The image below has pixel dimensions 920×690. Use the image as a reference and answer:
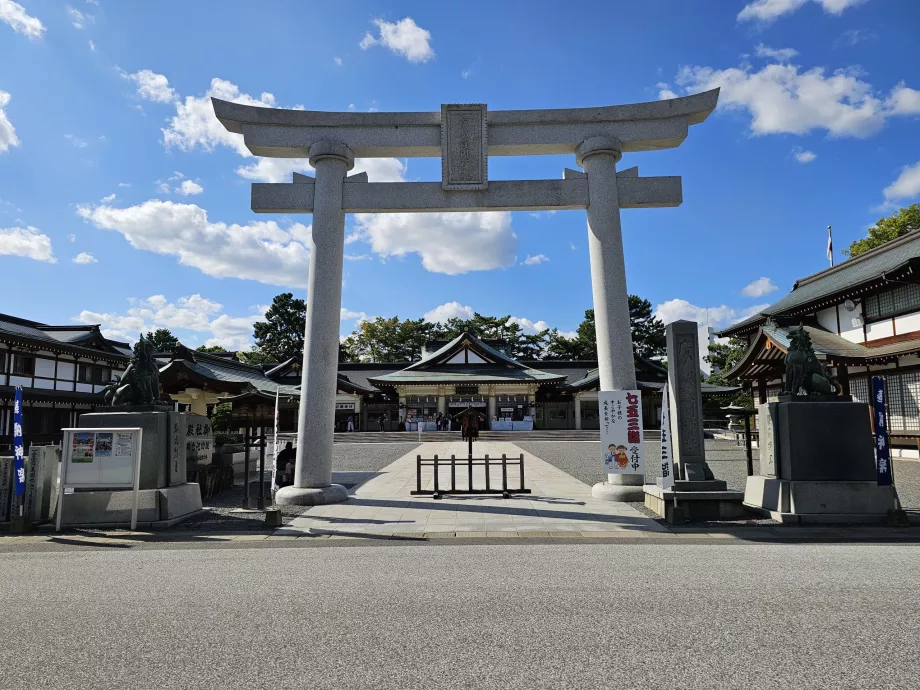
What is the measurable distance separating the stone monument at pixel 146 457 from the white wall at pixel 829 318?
22.8 m

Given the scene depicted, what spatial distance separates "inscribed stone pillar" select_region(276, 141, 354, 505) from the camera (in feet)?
34.9

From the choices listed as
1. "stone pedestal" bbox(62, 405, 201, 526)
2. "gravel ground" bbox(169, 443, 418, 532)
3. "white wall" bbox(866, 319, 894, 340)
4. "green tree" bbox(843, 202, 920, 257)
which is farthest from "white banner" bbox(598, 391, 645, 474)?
"green tree" bbox(843, 202, 920, 257)

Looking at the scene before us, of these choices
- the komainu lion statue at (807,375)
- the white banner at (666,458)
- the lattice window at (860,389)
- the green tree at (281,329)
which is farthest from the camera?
the green tree at (281,329)

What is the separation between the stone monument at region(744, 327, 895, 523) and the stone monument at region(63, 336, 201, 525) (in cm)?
949

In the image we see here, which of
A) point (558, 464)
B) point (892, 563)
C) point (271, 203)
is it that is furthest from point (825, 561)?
point (558, 464)

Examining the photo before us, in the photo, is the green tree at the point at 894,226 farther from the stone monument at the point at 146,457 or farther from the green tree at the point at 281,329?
the green tree at the point at 281,329

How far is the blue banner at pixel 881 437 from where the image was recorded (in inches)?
340

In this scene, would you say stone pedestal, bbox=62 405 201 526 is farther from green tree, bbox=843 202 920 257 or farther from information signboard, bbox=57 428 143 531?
green tree, bbox=843 202 920 257

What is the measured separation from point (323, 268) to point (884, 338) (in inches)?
745

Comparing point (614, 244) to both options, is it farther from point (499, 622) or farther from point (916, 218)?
point (916, 218)

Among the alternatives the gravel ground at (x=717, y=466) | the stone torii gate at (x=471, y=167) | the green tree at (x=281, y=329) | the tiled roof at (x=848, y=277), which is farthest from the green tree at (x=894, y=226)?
the green tree at (x=281, y=329)

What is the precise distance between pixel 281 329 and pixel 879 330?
169ft

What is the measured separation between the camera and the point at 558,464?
1859 cm

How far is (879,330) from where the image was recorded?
766 inches
